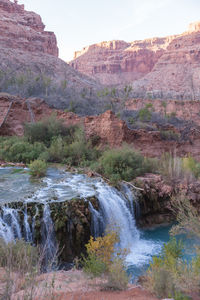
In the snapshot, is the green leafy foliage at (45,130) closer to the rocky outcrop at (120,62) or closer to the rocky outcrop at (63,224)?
the rocky outcrop at (63,224)

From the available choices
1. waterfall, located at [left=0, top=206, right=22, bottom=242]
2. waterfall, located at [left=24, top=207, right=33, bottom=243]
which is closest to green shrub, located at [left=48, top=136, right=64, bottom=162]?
waterfall, located at [left=0, top=206, right=22, bottom=242]

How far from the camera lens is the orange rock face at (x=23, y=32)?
55.9 m

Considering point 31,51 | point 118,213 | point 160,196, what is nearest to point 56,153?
point 160,196

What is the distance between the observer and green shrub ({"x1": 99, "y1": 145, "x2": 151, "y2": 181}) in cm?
1024

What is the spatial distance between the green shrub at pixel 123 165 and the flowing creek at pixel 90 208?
0.73m

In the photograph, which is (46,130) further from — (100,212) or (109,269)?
(109,269)

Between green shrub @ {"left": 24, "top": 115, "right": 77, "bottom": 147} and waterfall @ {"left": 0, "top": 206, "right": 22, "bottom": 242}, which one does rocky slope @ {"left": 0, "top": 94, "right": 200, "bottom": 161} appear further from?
waterfall @ {"left": 0, "top": 206, "right": 22, "bottom": 242}

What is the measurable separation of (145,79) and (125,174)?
71386 mm

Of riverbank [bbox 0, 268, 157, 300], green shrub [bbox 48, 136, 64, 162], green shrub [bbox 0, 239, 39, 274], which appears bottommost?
riverbank [bbox 0, 268, 157, 300]

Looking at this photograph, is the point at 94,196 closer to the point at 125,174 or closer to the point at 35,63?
the point at 125,174

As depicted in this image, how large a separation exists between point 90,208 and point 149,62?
9395 centimetres

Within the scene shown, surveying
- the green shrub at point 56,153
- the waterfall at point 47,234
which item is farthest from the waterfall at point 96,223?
the green shrub at point 56,153

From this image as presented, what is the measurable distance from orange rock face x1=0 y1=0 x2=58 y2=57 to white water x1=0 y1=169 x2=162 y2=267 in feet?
167

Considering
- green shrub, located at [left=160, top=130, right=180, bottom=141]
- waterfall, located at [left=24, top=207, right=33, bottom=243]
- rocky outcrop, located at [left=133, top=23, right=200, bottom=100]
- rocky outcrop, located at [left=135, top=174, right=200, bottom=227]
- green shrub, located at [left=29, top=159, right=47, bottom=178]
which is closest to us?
waterfall, located at [left=24, top=207, right=33, bottom=243]
